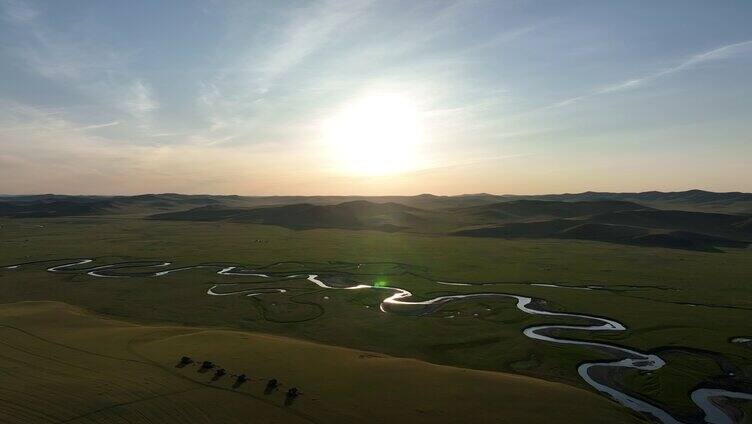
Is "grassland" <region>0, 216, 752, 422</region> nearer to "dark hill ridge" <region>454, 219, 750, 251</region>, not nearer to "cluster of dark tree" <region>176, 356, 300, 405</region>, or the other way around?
"dark hill ridge" <region>454, 219, 750, 251</region>

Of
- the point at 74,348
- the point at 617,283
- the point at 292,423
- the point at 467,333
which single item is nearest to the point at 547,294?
the point at 617,283

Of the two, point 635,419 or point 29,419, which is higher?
point 29,419

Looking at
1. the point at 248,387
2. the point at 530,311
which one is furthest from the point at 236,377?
the point at 530,311

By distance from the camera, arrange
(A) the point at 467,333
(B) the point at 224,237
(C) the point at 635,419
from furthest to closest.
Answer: (B) the point at 224,237
(A) the point at 467,333
(C) the point at 635,419

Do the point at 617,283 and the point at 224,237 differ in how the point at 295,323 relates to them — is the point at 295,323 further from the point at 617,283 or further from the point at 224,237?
the point at 224,237

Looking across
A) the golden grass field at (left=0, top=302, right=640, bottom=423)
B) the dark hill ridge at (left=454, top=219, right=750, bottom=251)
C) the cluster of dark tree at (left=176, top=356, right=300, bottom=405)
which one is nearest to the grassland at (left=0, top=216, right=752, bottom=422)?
the golden grass field at (left=0, top=302, right=640, bottom=423)

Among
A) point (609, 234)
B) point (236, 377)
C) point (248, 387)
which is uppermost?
point (609, 234)

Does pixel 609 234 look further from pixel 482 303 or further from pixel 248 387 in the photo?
pixel 248 387
